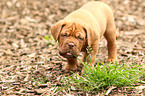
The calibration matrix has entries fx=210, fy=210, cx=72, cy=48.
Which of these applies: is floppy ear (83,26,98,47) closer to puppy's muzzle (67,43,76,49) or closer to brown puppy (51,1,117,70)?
brown puppy (51,1,117,70)

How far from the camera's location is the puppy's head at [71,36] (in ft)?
13.3

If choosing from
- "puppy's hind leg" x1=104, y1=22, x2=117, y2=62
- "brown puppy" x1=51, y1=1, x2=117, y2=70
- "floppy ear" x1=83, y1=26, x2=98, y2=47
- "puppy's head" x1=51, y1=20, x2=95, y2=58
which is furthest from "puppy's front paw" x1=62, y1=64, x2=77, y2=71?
"puppy's hind leg" x1=104, y1=22, x2=117, y2=62

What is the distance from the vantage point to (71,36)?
13.5 feet

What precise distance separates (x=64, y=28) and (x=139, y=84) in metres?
1.90

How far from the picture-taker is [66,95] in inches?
161

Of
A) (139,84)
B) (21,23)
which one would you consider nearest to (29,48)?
(21,23)

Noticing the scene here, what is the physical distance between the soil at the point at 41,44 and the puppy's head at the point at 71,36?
806 millimetres

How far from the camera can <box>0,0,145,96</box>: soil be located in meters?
4.39

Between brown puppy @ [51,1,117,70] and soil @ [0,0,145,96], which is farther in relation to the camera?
soil @ [0,0,145,96]

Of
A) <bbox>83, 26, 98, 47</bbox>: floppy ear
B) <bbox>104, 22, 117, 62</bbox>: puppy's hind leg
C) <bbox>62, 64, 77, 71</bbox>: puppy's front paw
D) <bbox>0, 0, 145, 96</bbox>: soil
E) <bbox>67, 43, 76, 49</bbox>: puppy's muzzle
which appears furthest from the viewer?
<bbox>104, 22, 117, 62</bbox>: puppy's hind leg

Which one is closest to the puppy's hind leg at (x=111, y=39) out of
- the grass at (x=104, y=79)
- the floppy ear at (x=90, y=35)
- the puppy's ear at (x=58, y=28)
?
the floppy ear at (x=90, y=35)

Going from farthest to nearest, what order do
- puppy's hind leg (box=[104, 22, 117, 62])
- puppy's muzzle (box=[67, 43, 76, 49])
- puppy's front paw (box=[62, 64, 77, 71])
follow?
puppy's hind leg (box=[104, 22, 117, 62]) → puppy's front paw (box=[62, 64, 77, 71]) → puppy's muzzle (box=[67, 43, 76, 49])

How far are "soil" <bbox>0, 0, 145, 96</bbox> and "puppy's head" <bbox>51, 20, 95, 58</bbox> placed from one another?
0.81 meters

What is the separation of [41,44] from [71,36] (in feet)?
8.48
